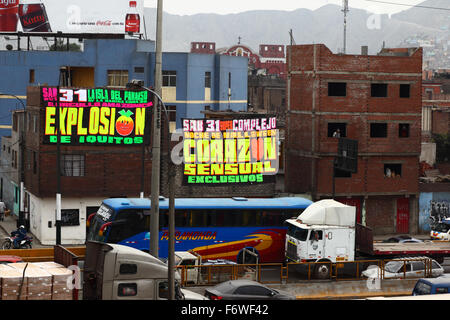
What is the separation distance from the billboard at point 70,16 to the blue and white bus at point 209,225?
50.0 metres

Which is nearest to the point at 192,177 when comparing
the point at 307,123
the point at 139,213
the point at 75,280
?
the point at 307,123

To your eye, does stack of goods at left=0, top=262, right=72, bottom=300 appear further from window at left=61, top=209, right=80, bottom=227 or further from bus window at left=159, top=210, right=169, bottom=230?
window at left=61, top=209, right=80, bottom=227

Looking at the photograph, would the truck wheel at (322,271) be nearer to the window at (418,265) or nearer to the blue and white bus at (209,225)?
the blue and white bus at (209,225)

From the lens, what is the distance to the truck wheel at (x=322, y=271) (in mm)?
38000

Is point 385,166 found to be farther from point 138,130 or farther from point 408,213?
point 138,130

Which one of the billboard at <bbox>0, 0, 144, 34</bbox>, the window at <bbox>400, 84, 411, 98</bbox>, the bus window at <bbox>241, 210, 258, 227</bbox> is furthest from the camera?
the billboard at <bbox>0, 0, 144, 34</bbox>

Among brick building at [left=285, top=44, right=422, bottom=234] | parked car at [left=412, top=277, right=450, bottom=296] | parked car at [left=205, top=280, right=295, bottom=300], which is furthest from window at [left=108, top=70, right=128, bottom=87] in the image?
parked car at [left=412, top=277, right=450, bottom=296]

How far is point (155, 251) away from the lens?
2898cm

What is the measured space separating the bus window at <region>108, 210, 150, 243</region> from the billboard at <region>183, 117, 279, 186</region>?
16.1 metres

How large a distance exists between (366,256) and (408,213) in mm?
24278

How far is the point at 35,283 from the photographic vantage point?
2442cm

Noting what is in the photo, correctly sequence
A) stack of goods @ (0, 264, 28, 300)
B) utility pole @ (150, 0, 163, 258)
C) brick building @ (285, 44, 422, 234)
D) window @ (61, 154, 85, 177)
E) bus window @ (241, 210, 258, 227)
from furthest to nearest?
brick building @ (285, 44, 422, 234)
window @ (61, 154, 85, 177)
bus window @ (241, 210, 258, 227)
utility pole @ (150, 0, 163, 258)
stack of goods @ (0, 264, 28, 300)

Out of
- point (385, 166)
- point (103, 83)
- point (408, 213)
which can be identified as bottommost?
point (408, 213)

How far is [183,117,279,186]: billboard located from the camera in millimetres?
54531
